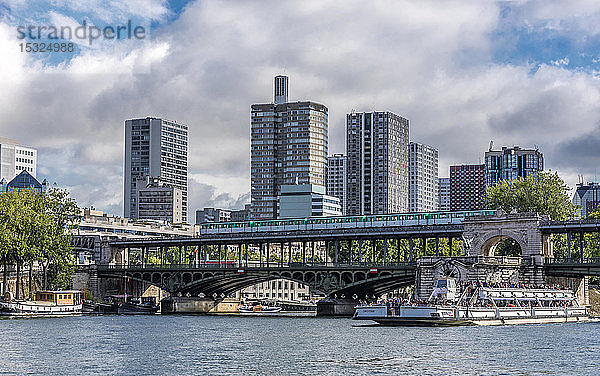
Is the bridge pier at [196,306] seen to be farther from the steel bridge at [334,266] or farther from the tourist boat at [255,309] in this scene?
the tourist boat at [255,309]

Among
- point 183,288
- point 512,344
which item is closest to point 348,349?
point 512,344

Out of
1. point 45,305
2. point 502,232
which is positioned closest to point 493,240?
point 502,232

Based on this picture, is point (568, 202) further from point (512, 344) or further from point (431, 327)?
point (512, 344)

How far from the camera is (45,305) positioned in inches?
5394

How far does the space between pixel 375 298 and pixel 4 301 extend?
59263 millimetres

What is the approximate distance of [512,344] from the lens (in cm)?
8975

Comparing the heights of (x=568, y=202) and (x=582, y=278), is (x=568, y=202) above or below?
above

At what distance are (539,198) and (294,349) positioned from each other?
87.1 metres

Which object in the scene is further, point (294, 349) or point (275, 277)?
point (275, 277)

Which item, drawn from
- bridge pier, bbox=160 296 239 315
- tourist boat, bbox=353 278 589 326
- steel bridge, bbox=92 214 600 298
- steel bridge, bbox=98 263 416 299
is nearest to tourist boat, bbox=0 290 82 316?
bridge pier, bbox=160 296 239 315

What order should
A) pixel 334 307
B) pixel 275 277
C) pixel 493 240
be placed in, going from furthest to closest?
pixel 275 277 → pixel 334 307 → pixel 493 240

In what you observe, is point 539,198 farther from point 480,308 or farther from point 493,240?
point 480,308

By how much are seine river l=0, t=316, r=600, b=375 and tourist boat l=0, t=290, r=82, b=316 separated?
1338 centimetres

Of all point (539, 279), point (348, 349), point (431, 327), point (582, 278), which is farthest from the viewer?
point (582, 278)
